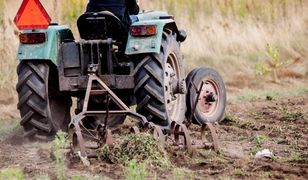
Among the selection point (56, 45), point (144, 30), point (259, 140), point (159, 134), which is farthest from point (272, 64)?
point (159, 134)

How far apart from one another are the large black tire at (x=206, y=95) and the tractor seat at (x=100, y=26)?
1.42 m

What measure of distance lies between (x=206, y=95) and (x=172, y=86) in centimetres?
129

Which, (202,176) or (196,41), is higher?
(196,41)

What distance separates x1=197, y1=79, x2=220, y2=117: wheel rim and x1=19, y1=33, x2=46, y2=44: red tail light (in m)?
2.46

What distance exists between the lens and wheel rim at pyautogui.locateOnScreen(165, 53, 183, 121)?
10.4 metres

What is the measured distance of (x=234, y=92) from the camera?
690 inches

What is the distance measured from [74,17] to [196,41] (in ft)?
11.9

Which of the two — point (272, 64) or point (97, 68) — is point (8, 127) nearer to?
point (97, 68)

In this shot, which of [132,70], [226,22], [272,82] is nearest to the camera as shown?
[132,70]

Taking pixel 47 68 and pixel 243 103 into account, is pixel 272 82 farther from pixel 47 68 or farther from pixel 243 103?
pixel 47 68

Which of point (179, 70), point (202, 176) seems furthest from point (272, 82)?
point (202, 176)

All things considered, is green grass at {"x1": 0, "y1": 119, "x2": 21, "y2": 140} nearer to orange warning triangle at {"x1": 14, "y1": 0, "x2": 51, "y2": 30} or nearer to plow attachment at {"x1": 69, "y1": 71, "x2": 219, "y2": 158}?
orange warning triangle at {"x1": 14, "y1": 0, "x2": 51, "y2": 30}

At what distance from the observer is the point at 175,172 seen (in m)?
7.47

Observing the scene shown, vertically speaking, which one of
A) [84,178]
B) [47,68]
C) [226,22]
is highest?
[226,22]
